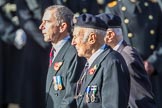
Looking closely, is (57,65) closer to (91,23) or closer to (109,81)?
(91,23)

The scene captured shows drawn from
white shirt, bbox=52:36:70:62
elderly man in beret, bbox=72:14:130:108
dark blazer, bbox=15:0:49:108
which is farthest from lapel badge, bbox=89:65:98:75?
dark blazer, bbox=15:0:49:108

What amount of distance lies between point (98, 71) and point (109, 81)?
0.17 metres

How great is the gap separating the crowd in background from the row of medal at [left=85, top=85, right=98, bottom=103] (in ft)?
7.78

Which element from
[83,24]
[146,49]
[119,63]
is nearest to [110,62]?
[119,63]

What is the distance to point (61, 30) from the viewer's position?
218 inches

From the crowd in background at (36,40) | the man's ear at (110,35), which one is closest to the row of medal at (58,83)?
the man's ear at (110,35)

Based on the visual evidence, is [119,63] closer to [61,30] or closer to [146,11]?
[61,30]

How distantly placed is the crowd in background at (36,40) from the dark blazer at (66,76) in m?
1.59

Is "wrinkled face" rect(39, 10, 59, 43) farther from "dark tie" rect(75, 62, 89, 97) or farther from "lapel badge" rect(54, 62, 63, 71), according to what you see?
"dark tie" rect(75, 62, 89, 97)

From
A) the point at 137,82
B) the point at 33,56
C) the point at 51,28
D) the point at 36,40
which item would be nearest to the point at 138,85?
the point at 137,82

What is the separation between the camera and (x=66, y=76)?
211 inches

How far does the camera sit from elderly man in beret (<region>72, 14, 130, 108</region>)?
4.57m

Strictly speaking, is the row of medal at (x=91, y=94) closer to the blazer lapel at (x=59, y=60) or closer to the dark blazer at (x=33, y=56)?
the blazer lapel at (x=59, y=60)

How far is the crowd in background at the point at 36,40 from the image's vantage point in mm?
7180
